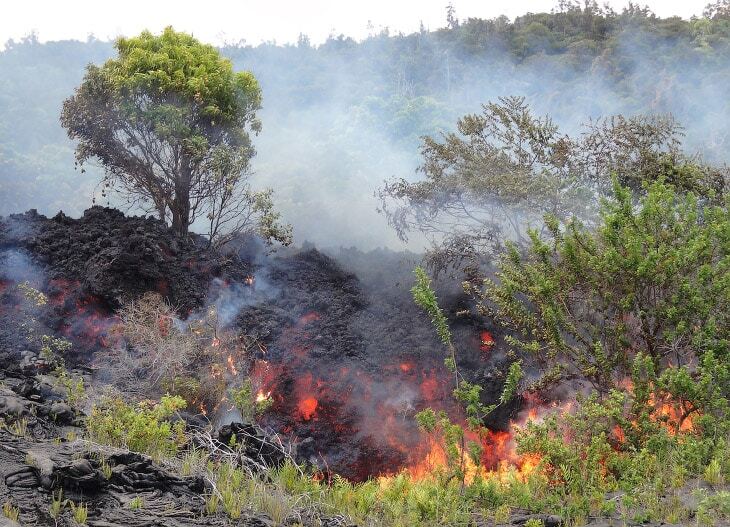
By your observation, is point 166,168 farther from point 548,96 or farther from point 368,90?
point 368,90

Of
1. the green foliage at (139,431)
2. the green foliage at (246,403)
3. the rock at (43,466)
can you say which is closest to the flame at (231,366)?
the green foliage at (246,403)

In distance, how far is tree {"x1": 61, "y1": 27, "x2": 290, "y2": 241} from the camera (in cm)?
1645

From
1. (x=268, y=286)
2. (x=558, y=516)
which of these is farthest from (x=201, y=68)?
(x=558, y=516)

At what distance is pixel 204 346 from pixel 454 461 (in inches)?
265

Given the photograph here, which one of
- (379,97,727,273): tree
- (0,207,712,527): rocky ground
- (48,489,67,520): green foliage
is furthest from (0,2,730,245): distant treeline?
(48,489,67,520): green foliage

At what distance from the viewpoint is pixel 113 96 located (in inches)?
647

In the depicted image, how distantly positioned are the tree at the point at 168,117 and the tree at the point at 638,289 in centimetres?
905

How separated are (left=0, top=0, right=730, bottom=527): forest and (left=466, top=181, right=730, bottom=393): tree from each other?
5cm

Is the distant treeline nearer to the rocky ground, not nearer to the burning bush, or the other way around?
the rocky ground

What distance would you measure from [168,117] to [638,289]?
462 inches

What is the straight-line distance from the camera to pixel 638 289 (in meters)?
9.35

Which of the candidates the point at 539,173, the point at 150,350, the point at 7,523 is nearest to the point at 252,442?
the point at 150,350

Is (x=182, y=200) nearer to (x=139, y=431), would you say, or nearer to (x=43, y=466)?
(x=139, y=431)

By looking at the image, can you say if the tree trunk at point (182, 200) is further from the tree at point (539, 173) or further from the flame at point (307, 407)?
the flame at point (307, 407)
